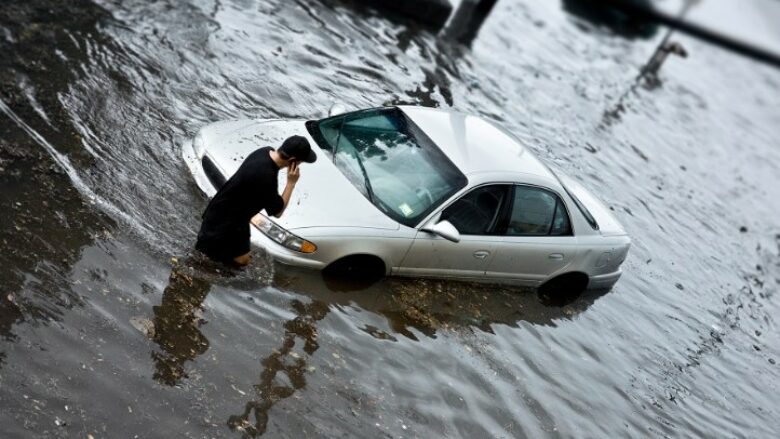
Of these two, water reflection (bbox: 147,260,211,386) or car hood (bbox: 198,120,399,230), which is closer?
water reflection (bbox: 147,260,211,386)

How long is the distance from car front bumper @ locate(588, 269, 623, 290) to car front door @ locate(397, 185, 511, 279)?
1.81 m

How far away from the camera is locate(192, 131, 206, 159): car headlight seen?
288 inches

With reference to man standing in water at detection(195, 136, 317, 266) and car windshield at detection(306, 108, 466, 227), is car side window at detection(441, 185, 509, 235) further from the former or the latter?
man standing in water at detection(195, 136, 317, 266)

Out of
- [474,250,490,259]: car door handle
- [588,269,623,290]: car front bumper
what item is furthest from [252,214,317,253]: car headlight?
[588,269,623,290]: car front bumper

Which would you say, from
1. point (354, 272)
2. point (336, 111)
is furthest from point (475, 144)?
point (354, 272)

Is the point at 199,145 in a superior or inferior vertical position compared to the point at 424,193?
inferior

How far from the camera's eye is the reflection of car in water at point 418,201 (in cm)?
686

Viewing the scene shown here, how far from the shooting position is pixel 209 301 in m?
6.29

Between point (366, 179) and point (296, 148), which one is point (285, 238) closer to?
point (366, 179)

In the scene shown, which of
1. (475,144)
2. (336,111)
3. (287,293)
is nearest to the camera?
(287,293)

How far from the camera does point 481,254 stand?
7.67 m

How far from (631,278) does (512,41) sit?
33.0ft

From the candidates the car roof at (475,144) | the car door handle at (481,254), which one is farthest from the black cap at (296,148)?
the car door handle at (481,254)

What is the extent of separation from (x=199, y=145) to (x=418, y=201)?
2256 millimetres
